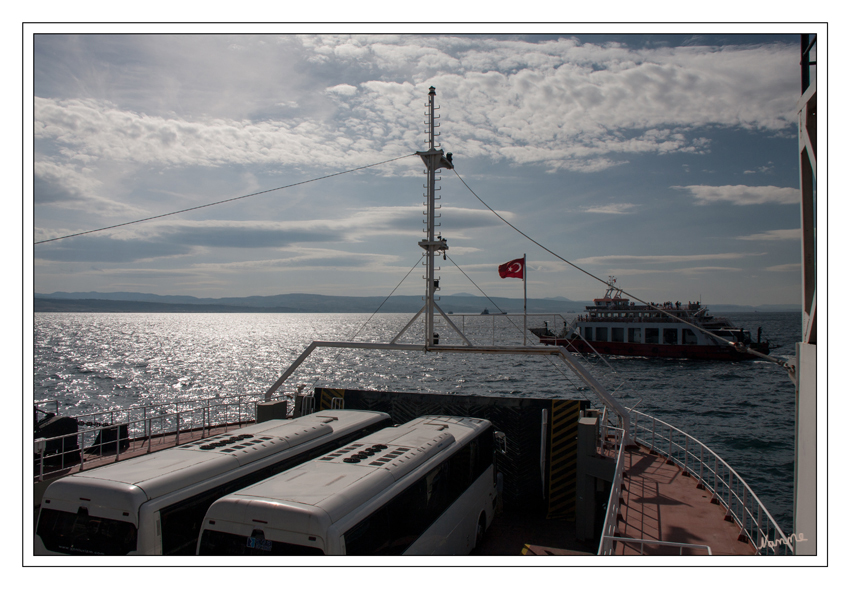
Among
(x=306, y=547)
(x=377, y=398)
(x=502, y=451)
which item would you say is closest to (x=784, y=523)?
(x=502, y=451)

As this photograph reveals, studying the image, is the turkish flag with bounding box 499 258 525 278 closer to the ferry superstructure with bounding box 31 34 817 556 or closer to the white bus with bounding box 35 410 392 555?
the ferry superstructure with bounding box 31 34 817 556

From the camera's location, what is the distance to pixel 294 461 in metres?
9.36

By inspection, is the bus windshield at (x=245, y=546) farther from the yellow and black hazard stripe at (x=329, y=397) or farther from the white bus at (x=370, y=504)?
the yellow and black hazard stripe at (x=329, y=397)

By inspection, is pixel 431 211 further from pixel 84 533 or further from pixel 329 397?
pixel 84 533

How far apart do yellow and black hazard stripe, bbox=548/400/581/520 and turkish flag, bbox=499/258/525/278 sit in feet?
14.2

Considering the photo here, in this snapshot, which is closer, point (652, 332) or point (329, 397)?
point (329, 397)

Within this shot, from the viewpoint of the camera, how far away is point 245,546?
6.05 meters

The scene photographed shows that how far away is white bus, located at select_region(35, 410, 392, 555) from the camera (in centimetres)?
640

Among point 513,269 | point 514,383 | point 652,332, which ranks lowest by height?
point 514,383

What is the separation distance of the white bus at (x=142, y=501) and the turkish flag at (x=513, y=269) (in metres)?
9.78

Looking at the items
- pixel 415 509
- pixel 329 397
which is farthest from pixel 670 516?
pixel 329 397

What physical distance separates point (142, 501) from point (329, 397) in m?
9.46

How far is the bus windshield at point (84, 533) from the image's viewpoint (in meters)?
6.36

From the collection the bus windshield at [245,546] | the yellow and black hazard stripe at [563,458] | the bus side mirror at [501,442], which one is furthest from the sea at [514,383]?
the bus windshield at [245,546]
